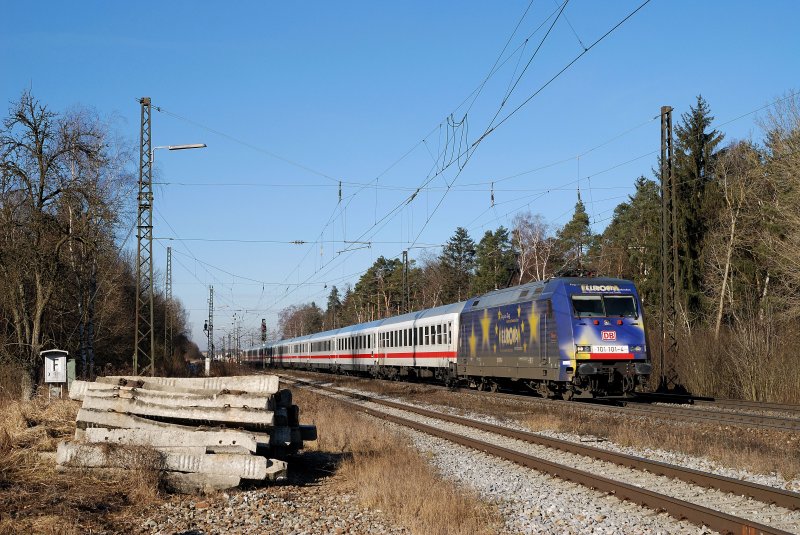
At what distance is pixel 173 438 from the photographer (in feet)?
32.1

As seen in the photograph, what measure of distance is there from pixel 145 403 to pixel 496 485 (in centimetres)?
487

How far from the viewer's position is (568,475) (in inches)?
413

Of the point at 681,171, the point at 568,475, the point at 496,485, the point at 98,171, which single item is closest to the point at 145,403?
the point at 496,485

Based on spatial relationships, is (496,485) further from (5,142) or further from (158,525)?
(5,142)

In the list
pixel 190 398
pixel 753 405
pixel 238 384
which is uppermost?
pixel 238 384

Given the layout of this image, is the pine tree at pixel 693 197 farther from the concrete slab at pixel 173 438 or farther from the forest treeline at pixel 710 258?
the concrete slab at pixel 173 438

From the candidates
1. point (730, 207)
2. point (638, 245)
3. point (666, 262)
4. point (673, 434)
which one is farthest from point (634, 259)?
point (673, 434)

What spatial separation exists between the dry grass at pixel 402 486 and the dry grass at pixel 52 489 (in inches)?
107

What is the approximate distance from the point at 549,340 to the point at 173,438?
1348 centimetres

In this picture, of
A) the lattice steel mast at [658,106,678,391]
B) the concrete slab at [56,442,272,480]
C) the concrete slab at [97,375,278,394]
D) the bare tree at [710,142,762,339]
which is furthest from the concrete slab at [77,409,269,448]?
the bare tree at [710,142,762,339]

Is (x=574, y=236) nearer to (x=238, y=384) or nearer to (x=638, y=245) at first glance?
(x=638, y=245)

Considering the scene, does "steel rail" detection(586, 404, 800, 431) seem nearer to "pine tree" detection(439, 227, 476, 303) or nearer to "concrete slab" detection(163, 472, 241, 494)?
"concrete slab" detection(163, 472, 241, 494)

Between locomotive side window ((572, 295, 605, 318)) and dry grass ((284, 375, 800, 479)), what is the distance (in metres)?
2.48

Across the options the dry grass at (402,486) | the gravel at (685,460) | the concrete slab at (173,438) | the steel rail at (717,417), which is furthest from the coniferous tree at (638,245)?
the concrete slab at (173,438)
